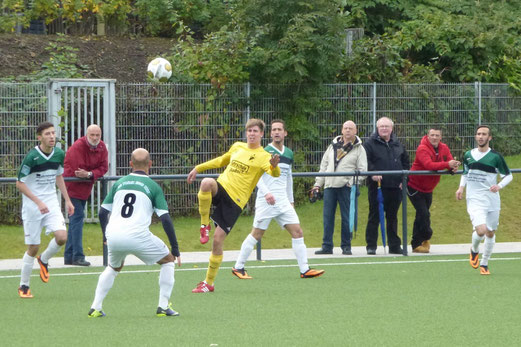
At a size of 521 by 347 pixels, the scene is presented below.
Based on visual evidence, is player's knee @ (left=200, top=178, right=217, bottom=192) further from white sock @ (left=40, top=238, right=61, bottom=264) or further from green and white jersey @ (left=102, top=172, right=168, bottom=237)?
green and white jersey @ (left=102, top=172, right=168, bottom=237)

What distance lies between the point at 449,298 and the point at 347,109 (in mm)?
9819

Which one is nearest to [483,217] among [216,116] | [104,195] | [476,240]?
[476,240]

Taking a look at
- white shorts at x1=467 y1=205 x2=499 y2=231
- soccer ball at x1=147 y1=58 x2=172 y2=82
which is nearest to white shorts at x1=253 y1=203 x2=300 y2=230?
white shorts at x1=467 y1=205 x2=499 y2=231

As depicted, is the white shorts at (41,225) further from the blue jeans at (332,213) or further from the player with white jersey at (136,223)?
the blue jeans at (332,213)

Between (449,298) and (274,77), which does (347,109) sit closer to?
(274,77)

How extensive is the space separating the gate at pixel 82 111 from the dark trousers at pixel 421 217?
5342 mm

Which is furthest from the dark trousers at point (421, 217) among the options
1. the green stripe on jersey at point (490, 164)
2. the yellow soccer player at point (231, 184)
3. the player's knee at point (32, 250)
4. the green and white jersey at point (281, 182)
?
the player's knee at point (32, 250)

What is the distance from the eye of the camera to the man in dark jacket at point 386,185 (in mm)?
15398

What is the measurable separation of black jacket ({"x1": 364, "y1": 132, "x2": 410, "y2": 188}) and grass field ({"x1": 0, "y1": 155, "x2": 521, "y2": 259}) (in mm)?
2024

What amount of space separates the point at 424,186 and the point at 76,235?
540 cm

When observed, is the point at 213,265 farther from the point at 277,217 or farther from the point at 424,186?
the point at 424,186

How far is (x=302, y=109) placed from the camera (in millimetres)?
19312

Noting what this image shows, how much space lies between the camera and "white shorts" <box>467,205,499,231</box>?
12.7 m

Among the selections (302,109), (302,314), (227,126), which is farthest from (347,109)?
(302,314)
